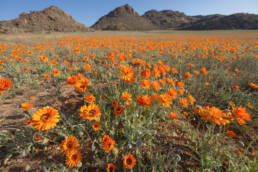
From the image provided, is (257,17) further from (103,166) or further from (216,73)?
(103,166)

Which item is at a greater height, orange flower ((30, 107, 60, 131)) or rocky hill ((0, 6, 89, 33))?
rocky hill ((0, 6, 89, 33))

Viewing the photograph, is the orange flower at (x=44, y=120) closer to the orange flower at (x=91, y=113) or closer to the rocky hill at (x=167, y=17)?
the orange flower at (x=91, y=113)

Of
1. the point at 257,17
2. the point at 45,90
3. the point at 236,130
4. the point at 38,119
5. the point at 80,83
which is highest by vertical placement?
the point at 257,17

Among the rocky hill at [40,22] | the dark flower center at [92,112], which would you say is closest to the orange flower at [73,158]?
the dark flower center at [92,112]

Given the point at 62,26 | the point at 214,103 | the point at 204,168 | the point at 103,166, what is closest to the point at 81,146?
the point at 103,166

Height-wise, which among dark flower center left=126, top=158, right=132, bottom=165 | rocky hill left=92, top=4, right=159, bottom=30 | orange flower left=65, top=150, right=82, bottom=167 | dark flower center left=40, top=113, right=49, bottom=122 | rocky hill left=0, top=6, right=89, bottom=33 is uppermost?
rocky hill left=92, top=4, right=159, bottom=30

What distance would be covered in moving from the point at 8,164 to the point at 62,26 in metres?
59.3

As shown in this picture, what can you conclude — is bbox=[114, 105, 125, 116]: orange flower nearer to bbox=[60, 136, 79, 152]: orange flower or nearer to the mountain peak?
bbox=[60, 136, 79, 152]: orange flower

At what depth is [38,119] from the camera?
138 cm

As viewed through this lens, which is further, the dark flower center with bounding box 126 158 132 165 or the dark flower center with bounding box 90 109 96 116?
the dark flower center with bounding box 90 109 96 116

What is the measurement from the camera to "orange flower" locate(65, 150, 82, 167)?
1.31 metres

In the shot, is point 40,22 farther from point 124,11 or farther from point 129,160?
point 124,11

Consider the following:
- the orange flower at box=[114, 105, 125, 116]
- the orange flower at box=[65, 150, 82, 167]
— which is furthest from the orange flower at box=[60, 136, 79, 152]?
the orange flower at box=[114, 105, 125, 116]

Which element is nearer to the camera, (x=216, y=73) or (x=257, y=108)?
(x=257, y=108)
